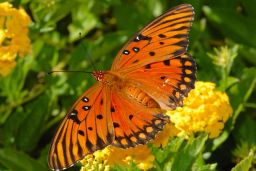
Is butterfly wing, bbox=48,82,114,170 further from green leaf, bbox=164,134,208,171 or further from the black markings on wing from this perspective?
green leaf, bbox=164,134,208,171

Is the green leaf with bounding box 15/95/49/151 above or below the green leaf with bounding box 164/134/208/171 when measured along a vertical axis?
above

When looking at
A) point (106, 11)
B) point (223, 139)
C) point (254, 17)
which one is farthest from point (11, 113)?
point (254, 17)

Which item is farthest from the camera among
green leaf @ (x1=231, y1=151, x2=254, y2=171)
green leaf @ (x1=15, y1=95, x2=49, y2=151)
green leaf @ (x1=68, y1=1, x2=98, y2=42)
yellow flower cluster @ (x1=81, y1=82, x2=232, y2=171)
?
green leaf @ (x1=68, y1=1, x2=98, y2=42)

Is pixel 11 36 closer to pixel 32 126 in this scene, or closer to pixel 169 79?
pixel 32 126

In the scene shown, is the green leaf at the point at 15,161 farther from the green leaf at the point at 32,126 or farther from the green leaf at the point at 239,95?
the green leaf at the point at 239,95

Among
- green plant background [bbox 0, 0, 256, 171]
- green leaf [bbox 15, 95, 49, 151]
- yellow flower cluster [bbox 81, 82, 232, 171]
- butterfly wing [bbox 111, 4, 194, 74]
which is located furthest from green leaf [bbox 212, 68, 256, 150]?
green leaf [bbox 15, 95, 49, 151]
